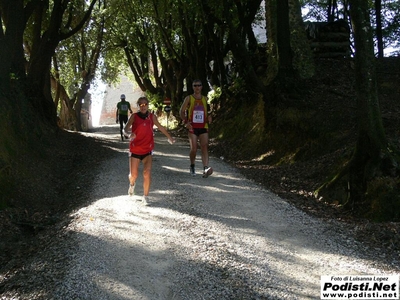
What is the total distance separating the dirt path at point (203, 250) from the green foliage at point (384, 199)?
1.00 metres

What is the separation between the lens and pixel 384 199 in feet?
26.6

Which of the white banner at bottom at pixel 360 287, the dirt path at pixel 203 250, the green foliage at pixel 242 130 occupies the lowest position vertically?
the white banner at bottom at pixel 360 287

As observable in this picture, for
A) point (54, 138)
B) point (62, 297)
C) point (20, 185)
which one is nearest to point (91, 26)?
point (54, 138)

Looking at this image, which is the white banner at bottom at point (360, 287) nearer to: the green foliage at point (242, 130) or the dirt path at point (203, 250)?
the dirt path at point (203, 250)

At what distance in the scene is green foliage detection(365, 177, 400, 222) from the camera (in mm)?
7902

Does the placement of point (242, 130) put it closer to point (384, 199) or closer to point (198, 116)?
point (198, 116)

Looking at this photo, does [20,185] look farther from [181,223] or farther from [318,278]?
[318,278]

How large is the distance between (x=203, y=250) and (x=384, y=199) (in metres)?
3.77

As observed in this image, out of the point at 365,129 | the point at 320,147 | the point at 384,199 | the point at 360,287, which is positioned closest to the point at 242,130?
the point at 320,147

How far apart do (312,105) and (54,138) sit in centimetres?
936

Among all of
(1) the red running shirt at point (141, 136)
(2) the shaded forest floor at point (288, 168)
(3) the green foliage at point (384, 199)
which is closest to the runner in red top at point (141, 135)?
(1) the red running shirt at point (141, 136)

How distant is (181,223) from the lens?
7.31 metres

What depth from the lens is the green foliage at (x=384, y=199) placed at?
7.90 m

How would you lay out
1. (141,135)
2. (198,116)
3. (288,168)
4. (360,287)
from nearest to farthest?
(360,287) → (141,135) → (198,116) → (288,168)
